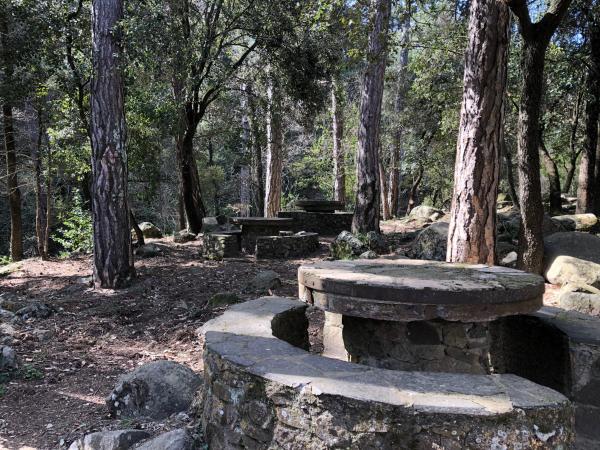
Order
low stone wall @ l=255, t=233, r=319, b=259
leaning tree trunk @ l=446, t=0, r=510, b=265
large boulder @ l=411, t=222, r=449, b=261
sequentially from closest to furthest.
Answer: leaning tree trunk @ l=446, t=0, r=510, b=265
large boulder @ l=411, t=222, r=449, b=261
low stone wall @ l=255, t=233, r=319, b=259

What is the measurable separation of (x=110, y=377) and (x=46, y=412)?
0.77 metres

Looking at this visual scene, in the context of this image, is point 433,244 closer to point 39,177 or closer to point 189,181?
point 189,181

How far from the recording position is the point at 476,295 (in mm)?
3137

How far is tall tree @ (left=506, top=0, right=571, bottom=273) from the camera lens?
20.5 ft

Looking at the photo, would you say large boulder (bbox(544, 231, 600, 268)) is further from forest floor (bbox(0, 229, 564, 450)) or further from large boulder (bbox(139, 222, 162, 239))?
large boulder (bbox(139, 222, 162, 239))

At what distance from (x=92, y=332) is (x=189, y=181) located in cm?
766

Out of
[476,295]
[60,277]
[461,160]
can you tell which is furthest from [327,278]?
[60,277]

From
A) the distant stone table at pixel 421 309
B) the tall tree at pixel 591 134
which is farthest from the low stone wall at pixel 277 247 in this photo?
the tall tree at pixel 591 134

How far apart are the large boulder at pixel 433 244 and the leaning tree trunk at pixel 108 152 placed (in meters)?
5.13

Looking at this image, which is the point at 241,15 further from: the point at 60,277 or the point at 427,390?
the point at 427,390

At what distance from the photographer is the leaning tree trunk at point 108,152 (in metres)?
7.53

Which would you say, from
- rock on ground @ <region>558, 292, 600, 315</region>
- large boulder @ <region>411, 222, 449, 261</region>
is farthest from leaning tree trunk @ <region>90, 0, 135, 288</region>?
rock on ground @ <region>558, 292, 600, 315</region>

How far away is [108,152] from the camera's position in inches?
300

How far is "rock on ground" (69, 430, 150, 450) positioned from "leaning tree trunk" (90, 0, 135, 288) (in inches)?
193
